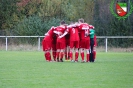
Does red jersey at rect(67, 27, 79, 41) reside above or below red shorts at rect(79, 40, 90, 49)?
above

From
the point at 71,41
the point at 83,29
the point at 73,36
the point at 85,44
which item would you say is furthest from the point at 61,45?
the point at 83,29

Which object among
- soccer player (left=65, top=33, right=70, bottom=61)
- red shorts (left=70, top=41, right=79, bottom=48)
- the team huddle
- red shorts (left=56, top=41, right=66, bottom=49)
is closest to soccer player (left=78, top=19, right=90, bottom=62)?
the team huddle

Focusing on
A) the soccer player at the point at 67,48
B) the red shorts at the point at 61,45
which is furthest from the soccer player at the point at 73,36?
the soccer player at the point at 67,48

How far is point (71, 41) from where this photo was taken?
27438mm

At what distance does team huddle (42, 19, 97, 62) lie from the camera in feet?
89.1

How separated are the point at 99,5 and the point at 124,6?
6.30 metres

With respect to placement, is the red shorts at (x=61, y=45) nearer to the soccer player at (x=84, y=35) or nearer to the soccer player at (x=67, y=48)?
the soccer player at (x=67, y=48)

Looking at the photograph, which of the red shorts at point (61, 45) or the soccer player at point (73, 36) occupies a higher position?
the soccer player at point (73, 36)

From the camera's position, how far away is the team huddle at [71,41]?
2717cm

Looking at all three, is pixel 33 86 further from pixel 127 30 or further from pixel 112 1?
pixel 112 1

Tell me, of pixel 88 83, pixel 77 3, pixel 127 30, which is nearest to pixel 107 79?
pixel 88 83

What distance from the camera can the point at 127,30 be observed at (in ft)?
178

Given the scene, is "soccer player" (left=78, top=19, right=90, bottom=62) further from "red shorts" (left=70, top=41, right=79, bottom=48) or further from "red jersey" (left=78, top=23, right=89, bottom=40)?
"red shorts" (left=70, top=41, right=79, bottom=48)

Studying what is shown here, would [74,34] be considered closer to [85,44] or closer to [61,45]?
[85,44]
